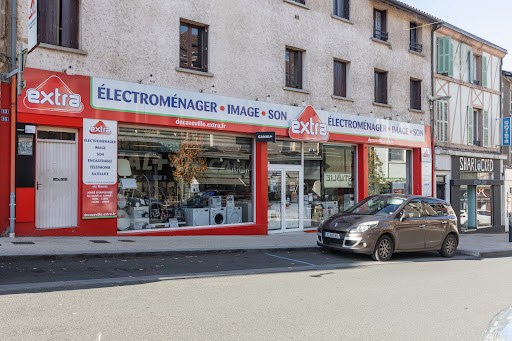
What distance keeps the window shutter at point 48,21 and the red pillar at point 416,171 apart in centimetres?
1509

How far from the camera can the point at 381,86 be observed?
772 inches

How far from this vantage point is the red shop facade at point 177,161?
11164 millimetres

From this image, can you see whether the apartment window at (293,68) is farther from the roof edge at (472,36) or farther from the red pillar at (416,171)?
the roof edge at (472,36)

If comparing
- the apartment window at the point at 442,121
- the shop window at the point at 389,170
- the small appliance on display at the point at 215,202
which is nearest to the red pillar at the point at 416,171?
the shop window at the point at 389,170

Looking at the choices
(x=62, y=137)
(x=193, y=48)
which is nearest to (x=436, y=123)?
(x=193, y=48)

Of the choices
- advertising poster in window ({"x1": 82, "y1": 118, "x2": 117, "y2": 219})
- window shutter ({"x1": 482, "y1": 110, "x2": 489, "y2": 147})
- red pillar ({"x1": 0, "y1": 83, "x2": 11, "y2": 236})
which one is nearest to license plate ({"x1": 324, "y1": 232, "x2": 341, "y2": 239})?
advertising poster in window ({"x1": 82, "y1": 118, "x2": 117, "y2": 219})

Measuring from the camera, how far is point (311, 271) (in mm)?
9227

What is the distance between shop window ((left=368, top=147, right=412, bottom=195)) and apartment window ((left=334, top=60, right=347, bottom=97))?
2638mm

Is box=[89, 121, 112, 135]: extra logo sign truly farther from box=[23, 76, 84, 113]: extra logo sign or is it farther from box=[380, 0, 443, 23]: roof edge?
box=[380, 0, 443, 23]: roof edge

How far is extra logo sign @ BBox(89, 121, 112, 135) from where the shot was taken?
Answer: 11664 mm

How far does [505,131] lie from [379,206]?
52.7 feet

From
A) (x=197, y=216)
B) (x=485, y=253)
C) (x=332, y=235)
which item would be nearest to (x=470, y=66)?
(x=485, y=253)

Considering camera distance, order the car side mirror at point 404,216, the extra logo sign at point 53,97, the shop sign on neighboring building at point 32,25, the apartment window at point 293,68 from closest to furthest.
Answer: the shop sign on neighboring building at point 32,25 < the extra logo sign at point 53,97 < the car side mirror at point 404,216 < the apartment window at point 293,68

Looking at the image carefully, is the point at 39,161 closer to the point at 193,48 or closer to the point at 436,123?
the point at 193,48
